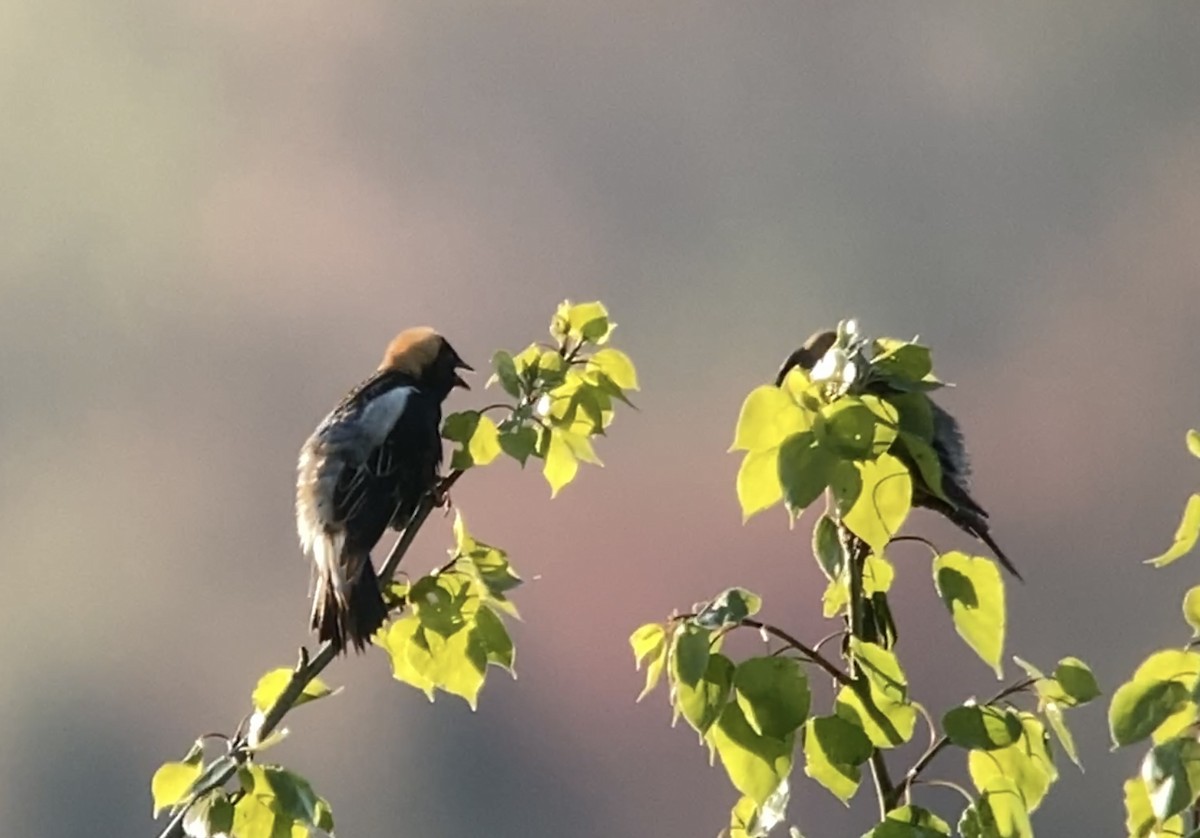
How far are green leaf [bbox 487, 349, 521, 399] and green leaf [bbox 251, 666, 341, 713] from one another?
21 centimetres

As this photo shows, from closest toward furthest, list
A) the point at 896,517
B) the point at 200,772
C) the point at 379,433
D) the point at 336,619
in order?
1. the point at 896,517
2. the point at 200,772
3. the point at 336,619
4. the point at 379,433

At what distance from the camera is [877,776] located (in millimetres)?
700

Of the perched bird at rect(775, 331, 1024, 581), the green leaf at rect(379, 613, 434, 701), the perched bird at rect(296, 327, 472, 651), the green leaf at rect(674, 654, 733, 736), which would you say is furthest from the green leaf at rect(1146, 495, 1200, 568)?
the perched bird at rect(296, 327, 472, 651)

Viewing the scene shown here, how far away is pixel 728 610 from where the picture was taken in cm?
A: 62

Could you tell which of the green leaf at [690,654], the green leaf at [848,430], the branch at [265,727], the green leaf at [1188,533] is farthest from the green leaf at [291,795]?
the green leaf at [1188,533]

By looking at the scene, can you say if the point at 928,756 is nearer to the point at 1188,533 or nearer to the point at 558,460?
the point at 1188,533

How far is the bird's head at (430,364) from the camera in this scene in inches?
58.3

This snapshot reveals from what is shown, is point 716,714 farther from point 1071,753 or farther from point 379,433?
point 379,433

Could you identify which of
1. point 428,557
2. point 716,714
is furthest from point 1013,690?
point 428,557

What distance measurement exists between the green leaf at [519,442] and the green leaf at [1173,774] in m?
0.36

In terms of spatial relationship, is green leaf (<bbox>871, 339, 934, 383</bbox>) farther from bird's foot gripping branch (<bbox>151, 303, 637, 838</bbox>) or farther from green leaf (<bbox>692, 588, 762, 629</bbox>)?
bird's foot gripping branch (<bbox>151, 303, 637, 838</bbox>)

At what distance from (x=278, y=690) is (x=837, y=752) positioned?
364mm

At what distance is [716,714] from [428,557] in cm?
132

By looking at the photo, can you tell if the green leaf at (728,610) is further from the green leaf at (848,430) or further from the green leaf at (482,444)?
the green leaf at (482,444)
